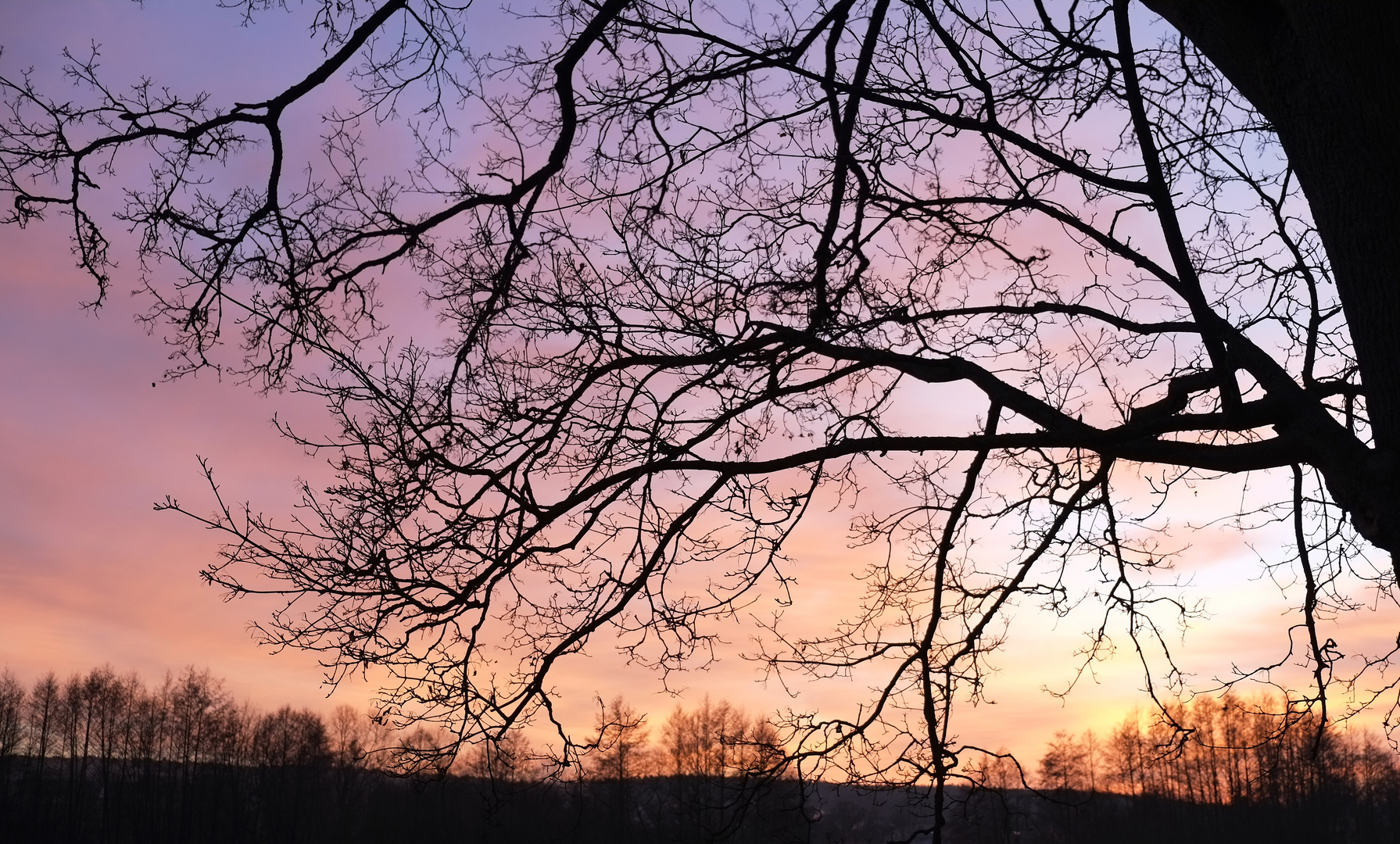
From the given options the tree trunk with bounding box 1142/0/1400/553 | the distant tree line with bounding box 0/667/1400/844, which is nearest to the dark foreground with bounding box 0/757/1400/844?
the distant tree line with bounding box 0/667/1400/844

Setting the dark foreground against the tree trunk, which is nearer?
the tree trunk

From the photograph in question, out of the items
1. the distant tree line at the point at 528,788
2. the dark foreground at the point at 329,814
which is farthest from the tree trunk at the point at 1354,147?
the dark foreground at the point at 329,814

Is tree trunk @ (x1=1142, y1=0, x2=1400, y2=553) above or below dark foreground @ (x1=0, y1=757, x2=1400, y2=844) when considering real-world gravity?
above

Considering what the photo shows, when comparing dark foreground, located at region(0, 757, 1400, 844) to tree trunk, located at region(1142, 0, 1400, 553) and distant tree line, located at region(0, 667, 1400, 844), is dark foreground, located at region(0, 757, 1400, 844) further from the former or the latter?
tree trunk, located at region(1142, 0, 1400, 553)

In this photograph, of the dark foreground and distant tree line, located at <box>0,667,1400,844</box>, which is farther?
the dark foreground

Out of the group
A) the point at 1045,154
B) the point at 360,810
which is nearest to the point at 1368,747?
the point at 1045,154

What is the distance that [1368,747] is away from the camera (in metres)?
19.5

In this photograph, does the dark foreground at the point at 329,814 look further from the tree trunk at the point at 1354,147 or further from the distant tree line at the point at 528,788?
the tree trunk at the point at 1354,147

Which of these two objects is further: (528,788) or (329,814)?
(329,814)

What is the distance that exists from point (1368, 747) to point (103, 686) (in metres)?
60.9

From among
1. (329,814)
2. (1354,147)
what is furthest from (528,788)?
(329,814)

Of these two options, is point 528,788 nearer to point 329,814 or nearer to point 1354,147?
point 1354,147

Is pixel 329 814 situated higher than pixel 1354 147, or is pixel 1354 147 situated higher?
pixel 1354 147

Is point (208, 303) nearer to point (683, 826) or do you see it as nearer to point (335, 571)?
point (335, 571)
